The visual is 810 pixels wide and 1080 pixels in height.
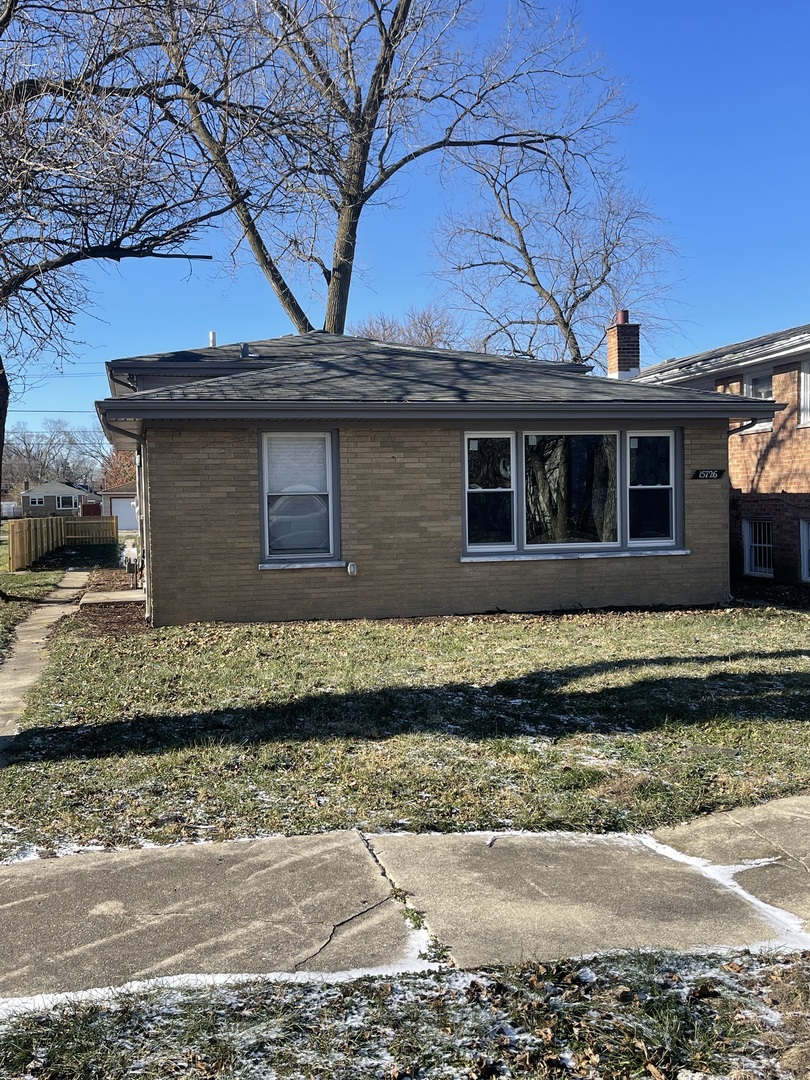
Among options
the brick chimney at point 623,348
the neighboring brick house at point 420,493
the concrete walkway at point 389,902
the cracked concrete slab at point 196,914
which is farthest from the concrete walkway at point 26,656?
the brick chimney at point 623,348

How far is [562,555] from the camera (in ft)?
42.9

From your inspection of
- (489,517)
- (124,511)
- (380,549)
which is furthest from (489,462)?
(124,511)

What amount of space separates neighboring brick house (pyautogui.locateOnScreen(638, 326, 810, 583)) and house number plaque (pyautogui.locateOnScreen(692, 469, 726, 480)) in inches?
100

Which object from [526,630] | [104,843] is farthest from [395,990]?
[526,630]

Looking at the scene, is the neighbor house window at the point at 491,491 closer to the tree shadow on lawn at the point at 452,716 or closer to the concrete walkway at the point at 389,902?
the tree shadow on lawn at the point at 452,716

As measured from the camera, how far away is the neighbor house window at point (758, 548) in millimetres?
18078

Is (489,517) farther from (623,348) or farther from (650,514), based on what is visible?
(623,348)

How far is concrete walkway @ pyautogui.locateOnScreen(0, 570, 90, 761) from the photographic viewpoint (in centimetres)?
767

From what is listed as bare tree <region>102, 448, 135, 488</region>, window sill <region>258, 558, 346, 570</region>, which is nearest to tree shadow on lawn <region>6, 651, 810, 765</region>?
window sill <region>258, 558, 346, 570</region>

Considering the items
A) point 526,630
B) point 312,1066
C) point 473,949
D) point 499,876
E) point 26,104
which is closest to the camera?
point 312,1066

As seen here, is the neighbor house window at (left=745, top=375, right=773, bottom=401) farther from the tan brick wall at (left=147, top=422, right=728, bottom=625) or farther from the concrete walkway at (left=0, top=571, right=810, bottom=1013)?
the concrete walkway at (left=0, top=571, right=810, bottom=1013)

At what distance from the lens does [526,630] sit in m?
11.5

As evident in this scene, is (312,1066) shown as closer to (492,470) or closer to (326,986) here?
(326,986)

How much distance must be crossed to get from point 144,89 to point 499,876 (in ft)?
29.5
